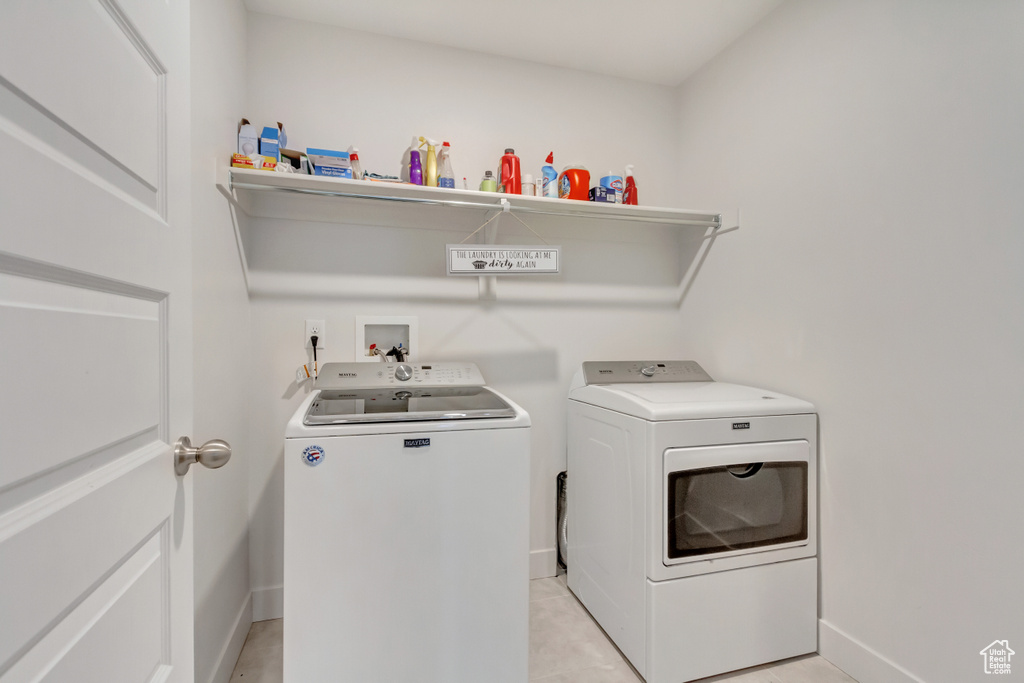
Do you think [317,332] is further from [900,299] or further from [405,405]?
[900,299]

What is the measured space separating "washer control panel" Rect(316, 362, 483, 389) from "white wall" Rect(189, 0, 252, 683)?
345 millimetres

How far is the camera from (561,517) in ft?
7.25

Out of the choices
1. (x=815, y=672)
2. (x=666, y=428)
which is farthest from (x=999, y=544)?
(x=666, y=428)

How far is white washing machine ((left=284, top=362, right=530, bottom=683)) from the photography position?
123 cm

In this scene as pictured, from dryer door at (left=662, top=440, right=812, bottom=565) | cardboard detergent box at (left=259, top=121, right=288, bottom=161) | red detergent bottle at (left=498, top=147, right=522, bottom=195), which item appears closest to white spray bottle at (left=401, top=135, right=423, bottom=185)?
red detergent bottle at (left=498, top=147, right=522, bottom=195)

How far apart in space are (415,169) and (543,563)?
1.96 metres

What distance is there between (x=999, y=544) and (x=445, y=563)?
150 cm

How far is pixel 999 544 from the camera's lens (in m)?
1.15

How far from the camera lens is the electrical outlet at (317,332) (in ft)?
6.16

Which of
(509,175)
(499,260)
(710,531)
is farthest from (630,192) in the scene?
(710,531)

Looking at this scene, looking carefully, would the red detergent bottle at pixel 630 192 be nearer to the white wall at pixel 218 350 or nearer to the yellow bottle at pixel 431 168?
the yellow bottle at pixel 431 168

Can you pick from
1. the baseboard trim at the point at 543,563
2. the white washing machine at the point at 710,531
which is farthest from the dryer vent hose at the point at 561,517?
the white washing machine at the point at 710,531

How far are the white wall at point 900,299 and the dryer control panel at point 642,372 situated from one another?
292 millimetres

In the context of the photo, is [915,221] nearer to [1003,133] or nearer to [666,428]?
[1003,133]
